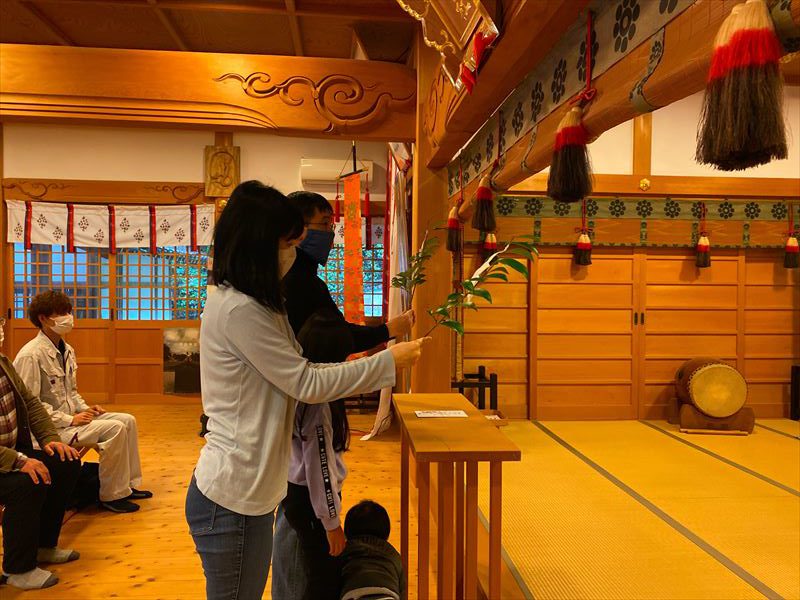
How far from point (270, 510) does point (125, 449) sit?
2453 millimetres

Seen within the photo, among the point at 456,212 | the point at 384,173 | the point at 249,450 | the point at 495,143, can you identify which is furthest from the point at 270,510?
the point at 384,173

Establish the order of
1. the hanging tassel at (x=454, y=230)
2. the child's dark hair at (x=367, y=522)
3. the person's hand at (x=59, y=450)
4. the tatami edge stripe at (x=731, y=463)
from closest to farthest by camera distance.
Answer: the child's dark hair at (x=367, y=522) → the person's hand at (x=59, y=450) → the hanging tassel at (x=454, y=230) → the tatami edge stripe at (x=731, y=463)

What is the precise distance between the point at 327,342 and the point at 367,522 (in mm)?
739

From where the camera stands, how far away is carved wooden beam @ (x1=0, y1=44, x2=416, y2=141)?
3.35 metres

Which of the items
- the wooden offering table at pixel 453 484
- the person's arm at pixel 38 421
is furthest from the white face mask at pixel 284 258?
the person's arm at pixel 38 421

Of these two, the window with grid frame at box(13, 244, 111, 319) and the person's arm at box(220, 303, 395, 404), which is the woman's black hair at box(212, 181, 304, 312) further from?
the window with grid frame at box(13, 244, 111, 319)

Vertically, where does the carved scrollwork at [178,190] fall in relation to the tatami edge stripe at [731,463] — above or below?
above

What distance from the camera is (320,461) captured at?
1397 mm

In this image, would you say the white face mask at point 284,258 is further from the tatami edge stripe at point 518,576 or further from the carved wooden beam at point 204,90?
the carved wooden beam at point 204,90

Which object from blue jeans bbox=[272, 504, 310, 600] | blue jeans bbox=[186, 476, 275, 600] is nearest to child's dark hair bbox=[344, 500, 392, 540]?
blue jeans bbox=[272, 504, 310, 600]

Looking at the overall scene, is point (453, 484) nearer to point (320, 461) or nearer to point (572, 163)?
point (320, 461)

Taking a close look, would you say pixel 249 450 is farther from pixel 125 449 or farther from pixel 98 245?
pixel 98 245

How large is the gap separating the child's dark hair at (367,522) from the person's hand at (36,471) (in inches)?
51.6

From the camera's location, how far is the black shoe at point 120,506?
3.13 m
